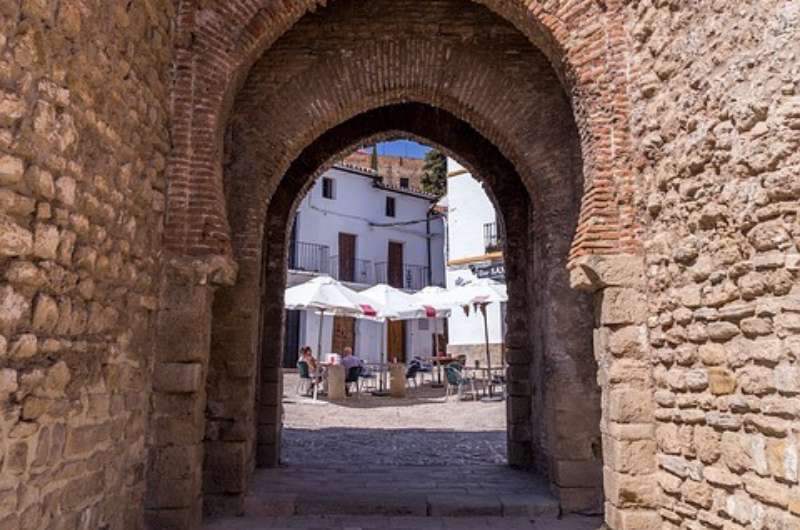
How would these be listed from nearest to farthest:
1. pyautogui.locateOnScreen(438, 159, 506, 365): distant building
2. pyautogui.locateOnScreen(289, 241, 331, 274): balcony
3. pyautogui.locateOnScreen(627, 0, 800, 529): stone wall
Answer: pyautogui.locateOnScreen(627, 0, 800, 529): stone wall → pyautogui.locateOnScreen(438, 159, 506, 365): distant building → pyautogui.locateOnScreen(289, 241, 331, 274): balcony

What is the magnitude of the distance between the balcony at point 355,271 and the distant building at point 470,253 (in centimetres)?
421

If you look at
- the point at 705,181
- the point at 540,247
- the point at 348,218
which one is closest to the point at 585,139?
the point at 705,181

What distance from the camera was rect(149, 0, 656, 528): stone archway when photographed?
14.6 ft

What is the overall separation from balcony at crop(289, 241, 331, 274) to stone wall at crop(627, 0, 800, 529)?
2117cm

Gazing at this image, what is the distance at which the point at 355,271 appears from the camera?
26797 mm

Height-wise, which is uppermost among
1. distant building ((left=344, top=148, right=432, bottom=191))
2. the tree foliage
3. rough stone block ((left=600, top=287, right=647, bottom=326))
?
distant building ((left=344, top=148, right=432, bottom=191))

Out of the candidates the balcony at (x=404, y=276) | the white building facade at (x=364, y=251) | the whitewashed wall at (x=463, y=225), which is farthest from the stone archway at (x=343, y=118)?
the balcony at (x=404, y=276)

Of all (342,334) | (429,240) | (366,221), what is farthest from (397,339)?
(429,240)

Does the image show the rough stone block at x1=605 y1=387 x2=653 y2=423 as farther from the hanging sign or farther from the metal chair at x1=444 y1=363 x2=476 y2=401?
the hanging sign

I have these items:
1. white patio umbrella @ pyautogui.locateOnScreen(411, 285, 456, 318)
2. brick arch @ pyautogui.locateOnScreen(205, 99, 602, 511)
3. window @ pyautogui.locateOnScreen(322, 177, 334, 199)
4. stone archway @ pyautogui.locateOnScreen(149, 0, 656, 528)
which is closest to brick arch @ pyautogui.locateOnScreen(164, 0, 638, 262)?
stone archway @ pyautogui.locateOnScreen(149, 0, 656, 528)

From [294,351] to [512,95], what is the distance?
18493 millimetres

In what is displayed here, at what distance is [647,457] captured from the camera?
3979mm

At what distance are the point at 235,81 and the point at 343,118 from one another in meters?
1.33

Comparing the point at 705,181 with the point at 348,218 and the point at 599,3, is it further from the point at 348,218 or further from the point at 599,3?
the point at 348,218
